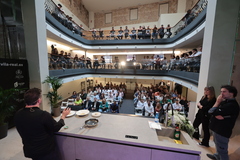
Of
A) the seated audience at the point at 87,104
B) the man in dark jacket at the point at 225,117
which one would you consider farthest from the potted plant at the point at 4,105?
the man in dark jacket at the point at 225,117

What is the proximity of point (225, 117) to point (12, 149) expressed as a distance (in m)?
5.15

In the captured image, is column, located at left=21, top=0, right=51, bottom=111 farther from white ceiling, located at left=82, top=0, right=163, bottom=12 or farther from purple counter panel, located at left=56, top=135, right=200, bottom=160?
white ceiling, located at left=82, top=0, right=163, bottom=12

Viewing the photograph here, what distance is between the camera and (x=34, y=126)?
133 cm

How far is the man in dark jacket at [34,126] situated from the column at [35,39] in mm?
3414

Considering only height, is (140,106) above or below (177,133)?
below

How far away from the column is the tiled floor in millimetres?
1348

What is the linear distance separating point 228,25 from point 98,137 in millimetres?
4541

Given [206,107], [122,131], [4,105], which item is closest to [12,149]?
[4,105]

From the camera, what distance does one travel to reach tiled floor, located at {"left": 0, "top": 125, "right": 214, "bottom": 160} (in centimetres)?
247

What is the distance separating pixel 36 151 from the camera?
4.61 feet

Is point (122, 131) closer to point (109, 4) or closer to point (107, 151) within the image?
point (107, 151)

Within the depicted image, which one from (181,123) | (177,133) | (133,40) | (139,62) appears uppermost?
(133,40)

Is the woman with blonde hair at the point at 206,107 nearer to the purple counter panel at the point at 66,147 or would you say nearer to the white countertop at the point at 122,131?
the white countertop at the point at 122,131

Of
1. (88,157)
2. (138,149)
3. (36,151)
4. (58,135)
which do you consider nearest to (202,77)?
(138,149)
